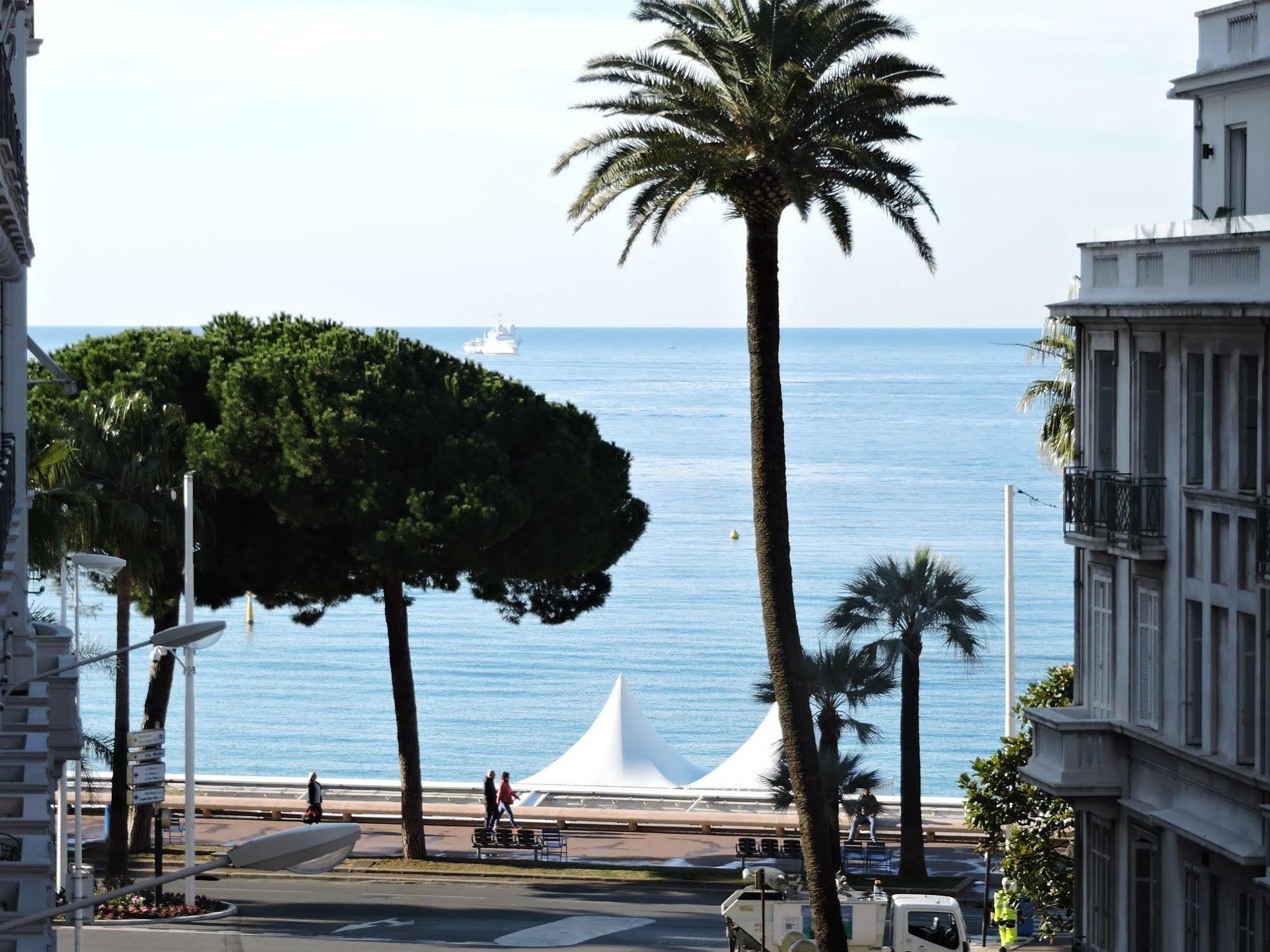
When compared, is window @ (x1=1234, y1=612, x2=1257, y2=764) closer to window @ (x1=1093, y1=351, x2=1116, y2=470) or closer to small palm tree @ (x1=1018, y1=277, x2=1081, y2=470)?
window @ (x1=1093, y1=351, x2=1116, y2=470)

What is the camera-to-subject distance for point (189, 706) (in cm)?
3706

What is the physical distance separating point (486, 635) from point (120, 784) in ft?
251

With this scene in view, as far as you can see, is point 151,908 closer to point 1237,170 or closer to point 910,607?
point 910,607

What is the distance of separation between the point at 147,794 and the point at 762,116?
17.3m

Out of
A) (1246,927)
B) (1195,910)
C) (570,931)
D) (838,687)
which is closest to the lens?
(1246,927)

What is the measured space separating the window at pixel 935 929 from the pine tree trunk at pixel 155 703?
62.0ft

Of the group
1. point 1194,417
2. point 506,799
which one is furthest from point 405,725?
point 1194,417

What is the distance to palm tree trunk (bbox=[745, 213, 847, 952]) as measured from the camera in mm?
27312

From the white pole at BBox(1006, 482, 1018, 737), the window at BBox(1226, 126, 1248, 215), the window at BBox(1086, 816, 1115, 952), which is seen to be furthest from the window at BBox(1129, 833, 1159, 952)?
the white pole at BBox(1006, 482, 1018, 737)

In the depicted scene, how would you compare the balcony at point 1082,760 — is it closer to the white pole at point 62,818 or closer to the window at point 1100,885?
the window at point 1100,885

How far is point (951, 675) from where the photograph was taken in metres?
99.3

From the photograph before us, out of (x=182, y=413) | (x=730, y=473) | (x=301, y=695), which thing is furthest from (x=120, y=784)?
(x=730, y=473)

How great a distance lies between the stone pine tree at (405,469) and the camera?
1676 inches

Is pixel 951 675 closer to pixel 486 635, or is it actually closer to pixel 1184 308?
pixel 486 635
